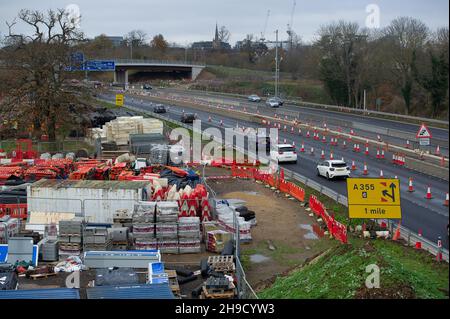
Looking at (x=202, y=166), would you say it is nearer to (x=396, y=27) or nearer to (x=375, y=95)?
(x=396, y=27)

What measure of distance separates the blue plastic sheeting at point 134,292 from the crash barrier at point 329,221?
26.3 ft

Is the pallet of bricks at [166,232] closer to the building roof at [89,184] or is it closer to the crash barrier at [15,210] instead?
the building roof at [89,184]

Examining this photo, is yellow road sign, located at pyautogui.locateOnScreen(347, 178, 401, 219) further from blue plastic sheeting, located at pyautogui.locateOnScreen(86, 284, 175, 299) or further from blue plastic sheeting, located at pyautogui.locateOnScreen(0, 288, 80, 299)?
blue plastic sheeting, located at pyautogui.locateOnScreen(0, 288, 80, 299)

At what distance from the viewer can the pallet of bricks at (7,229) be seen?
19284 mm

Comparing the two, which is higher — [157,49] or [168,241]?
[157,49]

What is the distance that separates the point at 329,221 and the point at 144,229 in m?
6.31

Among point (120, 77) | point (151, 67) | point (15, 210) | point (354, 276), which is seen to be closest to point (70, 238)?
point (15, 210)

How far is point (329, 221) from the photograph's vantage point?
20438 mm

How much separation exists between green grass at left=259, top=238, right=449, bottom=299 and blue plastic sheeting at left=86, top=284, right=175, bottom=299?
239 centimetres

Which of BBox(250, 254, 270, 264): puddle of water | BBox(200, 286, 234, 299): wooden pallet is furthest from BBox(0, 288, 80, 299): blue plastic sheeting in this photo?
BBox(250, 254, 270, 264): puddle of water

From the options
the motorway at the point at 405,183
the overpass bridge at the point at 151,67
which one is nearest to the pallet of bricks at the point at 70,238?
the motorway at the point at 405,183

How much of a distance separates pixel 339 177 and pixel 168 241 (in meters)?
12.6

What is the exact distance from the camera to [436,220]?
66.0 feet
